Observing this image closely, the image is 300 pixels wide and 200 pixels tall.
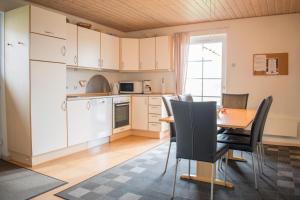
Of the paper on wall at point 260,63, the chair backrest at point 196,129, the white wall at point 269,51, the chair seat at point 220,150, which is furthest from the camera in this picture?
the paper on wall at point 260,63

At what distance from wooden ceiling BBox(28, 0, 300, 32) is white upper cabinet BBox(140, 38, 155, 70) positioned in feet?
1.47

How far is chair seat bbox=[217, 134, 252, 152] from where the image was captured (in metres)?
2.57

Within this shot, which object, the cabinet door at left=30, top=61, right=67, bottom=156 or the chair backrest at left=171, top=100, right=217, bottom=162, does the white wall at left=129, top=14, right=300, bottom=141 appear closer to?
the chair backrest at left=171, top=100, right=217, bottom=162

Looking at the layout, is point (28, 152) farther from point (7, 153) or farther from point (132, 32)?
point (132, 32)

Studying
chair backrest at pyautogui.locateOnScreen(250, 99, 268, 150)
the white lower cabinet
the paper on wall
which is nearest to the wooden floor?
the white lower cabinet

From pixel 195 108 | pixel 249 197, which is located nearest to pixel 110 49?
pixel 195 108

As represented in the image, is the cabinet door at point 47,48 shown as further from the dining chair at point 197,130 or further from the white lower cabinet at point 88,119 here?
the dining chair at point 197,130

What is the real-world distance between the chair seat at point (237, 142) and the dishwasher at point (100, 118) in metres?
2.10

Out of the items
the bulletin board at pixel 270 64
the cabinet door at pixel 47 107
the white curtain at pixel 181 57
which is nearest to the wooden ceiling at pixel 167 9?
the white curtain at pixel 181 57

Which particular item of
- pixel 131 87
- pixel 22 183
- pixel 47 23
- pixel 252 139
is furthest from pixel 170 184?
pixel 131 87

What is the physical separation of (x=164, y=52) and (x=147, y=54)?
0.38 m

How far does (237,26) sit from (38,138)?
3827 mm

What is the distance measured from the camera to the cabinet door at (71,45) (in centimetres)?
387

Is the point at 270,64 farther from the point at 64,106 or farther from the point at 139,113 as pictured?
the point at 64,106
